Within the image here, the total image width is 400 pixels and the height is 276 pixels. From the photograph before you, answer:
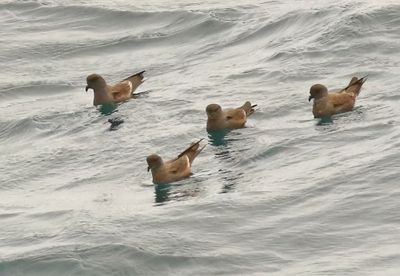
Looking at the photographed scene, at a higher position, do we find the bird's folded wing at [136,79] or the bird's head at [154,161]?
the bird's folded wing at [136,79]

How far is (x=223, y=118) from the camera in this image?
2533 cm

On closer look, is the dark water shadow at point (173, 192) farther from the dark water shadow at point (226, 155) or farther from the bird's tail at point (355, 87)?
the bird's tail at point (355, 87)

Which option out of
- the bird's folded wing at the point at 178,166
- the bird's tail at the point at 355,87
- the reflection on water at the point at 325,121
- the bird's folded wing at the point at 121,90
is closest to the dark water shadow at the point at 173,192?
the bird's folded wing at the point at 178,166

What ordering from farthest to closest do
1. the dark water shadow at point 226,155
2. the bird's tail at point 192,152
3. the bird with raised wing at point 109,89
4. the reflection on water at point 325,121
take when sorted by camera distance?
the bird with raised wing at point 109,89 → the reflection on water at point 325,121 → the bird's tail at point 192,152 → the dark water shadow at point 226,155

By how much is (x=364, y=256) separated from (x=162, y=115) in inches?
352

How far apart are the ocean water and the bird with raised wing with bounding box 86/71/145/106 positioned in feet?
0.97

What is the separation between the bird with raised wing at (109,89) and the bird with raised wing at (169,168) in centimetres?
533

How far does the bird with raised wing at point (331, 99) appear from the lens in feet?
82.9

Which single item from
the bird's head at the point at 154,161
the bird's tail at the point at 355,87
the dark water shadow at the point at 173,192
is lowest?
the dark water shadow at the point at 173,192

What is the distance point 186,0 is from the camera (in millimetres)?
35719

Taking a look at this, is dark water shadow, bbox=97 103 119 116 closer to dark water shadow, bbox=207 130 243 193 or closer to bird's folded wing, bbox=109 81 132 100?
bird's folded wing, bbox=109 81 132 100

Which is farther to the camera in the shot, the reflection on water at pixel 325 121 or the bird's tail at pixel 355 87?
the bird's tail at pixel 355 87

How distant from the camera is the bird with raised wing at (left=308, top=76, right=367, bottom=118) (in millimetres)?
25266

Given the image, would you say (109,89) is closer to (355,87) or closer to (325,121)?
(325,121)
